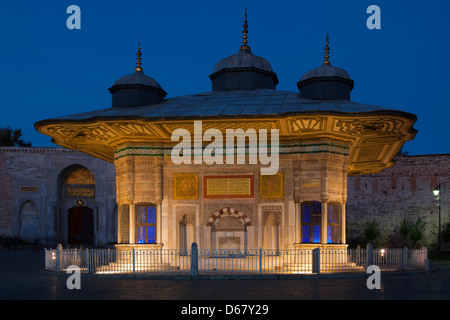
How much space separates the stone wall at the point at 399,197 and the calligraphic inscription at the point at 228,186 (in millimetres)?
18165

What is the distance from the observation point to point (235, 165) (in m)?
15.1

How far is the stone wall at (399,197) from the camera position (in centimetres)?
2988

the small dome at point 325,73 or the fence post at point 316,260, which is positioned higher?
the small dome at point 325,73

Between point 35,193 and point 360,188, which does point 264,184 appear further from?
point 35,193

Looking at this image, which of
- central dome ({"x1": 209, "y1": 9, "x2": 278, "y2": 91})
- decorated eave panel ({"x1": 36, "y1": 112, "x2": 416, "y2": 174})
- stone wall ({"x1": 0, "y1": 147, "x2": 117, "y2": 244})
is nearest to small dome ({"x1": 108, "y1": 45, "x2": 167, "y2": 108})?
decorated eave panel ({"x1": 36, "y1": 112, "x2": 416, "y2": 174})

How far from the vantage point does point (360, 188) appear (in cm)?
3186

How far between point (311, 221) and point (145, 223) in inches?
183

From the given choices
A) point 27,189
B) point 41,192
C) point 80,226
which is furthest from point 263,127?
point 80,226

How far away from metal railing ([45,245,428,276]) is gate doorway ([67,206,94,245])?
932 inches

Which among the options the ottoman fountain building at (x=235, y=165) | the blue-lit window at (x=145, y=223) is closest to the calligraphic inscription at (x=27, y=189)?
the ottoman fountain building at (x=235, y=165)

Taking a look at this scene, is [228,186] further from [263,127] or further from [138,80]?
[138,80]

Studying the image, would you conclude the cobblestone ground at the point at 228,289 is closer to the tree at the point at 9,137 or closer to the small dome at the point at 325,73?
the small dome at the point at 325,73

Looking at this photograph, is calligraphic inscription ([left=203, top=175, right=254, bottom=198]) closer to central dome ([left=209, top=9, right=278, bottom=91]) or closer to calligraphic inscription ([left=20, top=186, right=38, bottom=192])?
central dome ([left=209, top=9, right=278, bottom=91])
